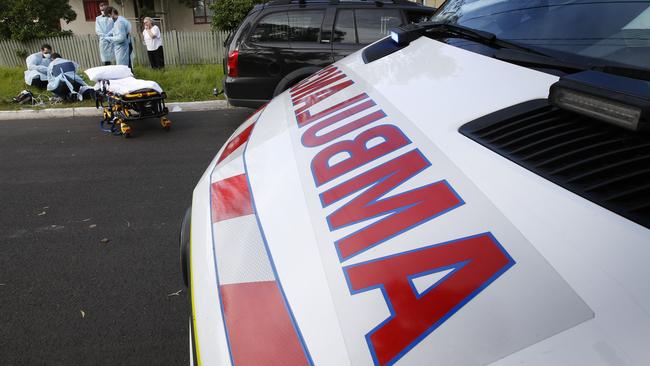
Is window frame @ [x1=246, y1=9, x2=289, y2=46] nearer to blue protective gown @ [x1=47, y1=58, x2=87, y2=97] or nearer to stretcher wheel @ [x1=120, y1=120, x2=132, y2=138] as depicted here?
stretcher wheel @ [x1=120, y1=120, x2=132, y2=138]

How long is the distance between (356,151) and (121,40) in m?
9.49

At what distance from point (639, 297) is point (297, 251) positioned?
25.2 inches

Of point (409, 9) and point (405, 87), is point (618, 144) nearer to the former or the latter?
point (405, 87)

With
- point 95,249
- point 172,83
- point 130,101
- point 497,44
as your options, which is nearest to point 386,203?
point 497,44

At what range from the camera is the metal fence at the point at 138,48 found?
12.1m

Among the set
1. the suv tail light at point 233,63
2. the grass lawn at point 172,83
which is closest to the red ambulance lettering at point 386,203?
the suv tail light at point 233,63

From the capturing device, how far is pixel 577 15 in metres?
1.50

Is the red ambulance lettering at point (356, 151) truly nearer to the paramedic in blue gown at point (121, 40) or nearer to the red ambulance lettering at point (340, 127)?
the red ambulance lettering at point (340, 127)

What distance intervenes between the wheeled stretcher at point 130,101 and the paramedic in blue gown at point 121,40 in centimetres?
341

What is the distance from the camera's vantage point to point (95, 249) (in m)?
3.18

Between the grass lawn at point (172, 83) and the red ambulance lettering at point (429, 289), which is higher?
the red ambulance lettering at point (429, 289)

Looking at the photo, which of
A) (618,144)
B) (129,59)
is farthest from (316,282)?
(129,59)

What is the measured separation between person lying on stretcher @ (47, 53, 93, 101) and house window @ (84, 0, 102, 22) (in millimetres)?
12804

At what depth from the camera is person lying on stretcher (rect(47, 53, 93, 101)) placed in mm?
7906
